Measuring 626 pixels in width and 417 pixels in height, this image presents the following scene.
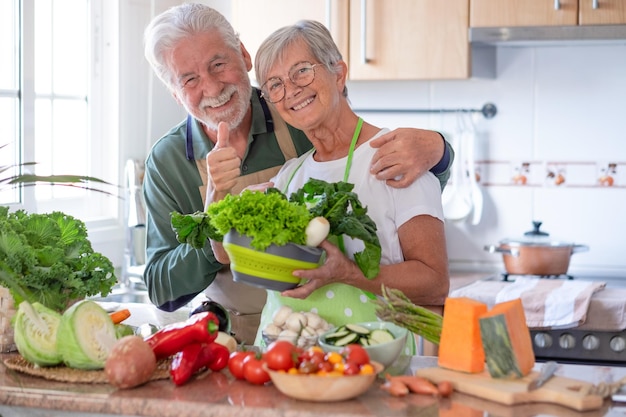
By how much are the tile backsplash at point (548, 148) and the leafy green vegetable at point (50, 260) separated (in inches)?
91.7

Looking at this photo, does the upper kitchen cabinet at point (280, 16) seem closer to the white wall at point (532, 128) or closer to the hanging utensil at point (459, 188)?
the white wall at point (532, 128)

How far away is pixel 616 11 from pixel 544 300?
1142mm

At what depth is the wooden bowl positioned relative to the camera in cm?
157

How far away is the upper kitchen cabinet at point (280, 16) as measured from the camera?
3891mm

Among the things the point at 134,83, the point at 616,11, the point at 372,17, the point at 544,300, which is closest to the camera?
the point at 544,300

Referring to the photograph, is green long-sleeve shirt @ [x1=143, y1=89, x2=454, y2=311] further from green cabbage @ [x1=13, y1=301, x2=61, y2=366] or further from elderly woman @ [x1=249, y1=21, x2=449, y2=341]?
green cabbage @ [x1=13, y1=301, x2=61, y2=366]

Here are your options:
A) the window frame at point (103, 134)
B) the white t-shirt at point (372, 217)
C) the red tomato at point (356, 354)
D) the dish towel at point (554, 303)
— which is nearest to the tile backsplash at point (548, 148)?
the dish towel at point (554, 303)

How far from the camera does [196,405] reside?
1598 millimetres

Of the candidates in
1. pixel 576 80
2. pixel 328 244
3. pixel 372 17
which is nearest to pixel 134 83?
pixel 372 17

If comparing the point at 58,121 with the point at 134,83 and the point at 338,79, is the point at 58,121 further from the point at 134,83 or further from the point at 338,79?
the point at 338,79

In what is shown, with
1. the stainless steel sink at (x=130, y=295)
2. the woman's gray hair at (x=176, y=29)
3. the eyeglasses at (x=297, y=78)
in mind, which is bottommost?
the stainless steel sink at (x=130, y=295)

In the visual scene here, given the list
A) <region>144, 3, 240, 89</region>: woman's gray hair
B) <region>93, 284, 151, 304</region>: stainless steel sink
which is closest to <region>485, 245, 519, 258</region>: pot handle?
<region>93, 284, 151, 304</region>: stainless steel sink

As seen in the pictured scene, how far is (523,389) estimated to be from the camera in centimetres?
162

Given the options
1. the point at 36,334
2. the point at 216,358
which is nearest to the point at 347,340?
the point at 216,358
